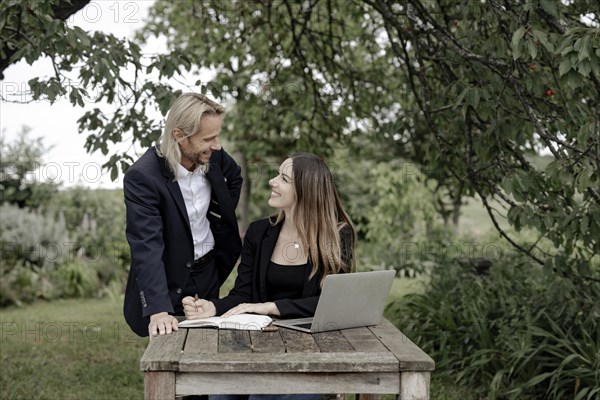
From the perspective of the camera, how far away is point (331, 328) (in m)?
3.12

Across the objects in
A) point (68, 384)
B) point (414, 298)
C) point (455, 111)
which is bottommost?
point (68, 384)

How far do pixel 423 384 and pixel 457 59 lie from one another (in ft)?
9.61

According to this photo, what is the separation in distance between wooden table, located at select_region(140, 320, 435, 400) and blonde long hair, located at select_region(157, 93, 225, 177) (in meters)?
0.95

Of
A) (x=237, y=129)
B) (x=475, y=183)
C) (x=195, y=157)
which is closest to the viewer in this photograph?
(x=195, y=157)

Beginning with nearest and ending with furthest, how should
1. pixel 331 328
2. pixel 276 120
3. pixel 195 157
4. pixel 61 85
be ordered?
pixel 331 328 → pixel 195 157 → pixel 61 85 → pixel 276 120

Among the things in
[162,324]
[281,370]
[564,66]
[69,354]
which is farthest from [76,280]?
[281,370]

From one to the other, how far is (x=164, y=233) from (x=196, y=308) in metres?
0.36

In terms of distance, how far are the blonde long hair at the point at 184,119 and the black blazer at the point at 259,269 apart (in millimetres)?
441

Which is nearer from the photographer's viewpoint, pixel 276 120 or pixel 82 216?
pixel 276 120

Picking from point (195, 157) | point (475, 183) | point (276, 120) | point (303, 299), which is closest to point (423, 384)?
point (303, 299)

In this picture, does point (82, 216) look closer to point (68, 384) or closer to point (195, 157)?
point (68, 384)

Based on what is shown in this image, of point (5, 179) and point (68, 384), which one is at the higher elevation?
point (5, 179)

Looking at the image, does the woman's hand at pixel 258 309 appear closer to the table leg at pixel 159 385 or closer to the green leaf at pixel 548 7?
the table leg at pixel 159 385

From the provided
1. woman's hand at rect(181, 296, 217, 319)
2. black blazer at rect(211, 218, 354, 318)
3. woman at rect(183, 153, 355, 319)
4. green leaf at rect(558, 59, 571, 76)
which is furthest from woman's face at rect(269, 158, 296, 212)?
green leaf at rect(558, 59, 571, 76)
